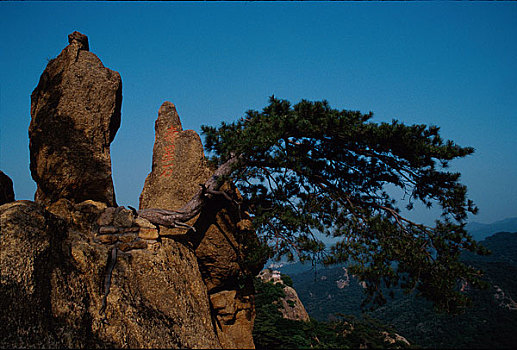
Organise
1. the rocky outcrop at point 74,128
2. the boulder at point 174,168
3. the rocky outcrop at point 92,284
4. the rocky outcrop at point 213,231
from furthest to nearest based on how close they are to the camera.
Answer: the boulder at point 174,168
the rocky outcrop at point 213,231
the rocky outcrop at point 74,128
the rocky outcrop at point 92,284

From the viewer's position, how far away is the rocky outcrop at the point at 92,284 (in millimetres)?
4266

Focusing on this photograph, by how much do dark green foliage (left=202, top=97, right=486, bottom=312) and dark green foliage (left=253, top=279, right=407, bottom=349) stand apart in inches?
35.7

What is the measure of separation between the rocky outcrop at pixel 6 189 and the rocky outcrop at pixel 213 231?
324 cm

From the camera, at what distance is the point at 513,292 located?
13539mm

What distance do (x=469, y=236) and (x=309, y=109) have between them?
4644mm

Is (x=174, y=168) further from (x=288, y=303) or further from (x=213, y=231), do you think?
(x=288, y=303)

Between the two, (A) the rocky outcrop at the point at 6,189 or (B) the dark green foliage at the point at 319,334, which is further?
(B) the dark green foliage at the point at 319,334

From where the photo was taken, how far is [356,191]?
901 centimetres

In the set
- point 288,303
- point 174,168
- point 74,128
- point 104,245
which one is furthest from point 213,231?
point 288,303

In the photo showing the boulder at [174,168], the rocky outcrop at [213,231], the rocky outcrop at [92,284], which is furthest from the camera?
the boulder at [174,168]

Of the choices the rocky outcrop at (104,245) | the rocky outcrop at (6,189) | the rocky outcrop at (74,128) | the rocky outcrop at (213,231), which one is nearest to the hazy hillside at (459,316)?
the rocky outcrop at (213,231)

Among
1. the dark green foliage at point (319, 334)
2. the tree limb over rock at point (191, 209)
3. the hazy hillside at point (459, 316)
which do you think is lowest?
the hazy hillside at point (459, 316)

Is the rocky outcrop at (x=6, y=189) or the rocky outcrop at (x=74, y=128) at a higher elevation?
the rocky outcrop at (x=74, y=128)

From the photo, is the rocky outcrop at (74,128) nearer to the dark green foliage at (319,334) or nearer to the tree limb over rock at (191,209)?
the tree limb over rock at (191,209)
